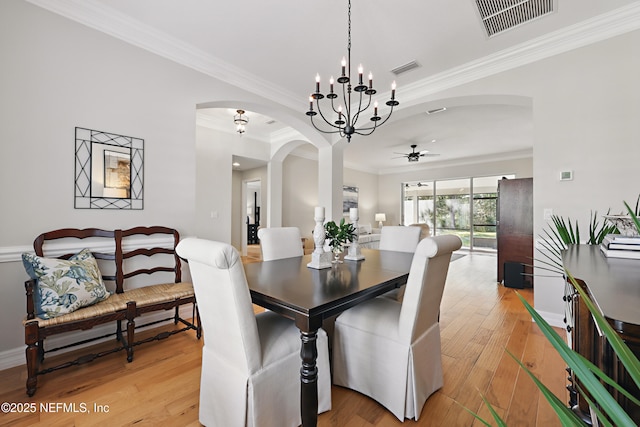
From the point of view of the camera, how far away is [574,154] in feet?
8.56

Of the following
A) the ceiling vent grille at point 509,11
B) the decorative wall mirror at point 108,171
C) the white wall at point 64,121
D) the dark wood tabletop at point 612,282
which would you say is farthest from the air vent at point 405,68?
the decorative wall mirror at point 108,171

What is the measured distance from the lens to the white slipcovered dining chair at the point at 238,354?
1.22m

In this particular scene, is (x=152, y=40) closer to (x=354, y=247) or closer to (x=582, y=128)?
(x=354, y=247)

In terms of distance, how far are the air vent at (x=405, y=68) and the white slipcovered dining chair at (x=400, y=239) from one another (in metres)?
1.76

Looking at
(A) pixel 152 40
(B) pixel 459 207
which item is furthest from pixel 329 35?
(B) pixel 459 207

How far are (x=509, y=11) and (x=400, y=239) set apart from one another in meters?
2.09

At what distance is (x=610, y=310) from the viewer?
0.61m

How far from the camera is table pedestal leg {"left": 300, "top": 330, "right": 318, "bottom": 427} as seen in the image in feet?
4.12

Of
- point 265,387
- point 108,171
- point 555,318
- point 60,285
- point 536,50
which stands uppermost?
point 536,50

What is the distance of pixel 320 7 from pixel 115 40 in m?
1.77

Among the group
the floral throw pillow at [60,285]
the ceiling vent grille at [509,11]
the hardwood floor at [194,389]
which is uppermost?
the ceiling vent grille at [509,11]

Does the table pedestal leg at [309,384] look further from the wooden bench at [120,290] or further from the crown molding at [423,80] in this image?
the crown molding at [423,80]

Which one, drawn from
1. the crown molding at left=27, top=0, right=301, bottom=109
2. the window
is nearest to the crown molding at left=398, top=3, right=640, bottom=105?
the crown molding at left=27, top=0, right=301, bottom=109

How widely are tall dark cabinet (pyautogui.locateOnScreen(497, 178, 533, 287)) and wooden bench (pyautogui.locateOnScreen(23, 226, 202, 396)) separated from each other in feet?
14.6
